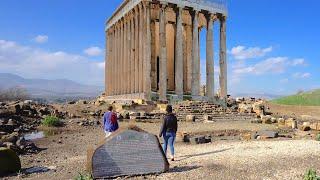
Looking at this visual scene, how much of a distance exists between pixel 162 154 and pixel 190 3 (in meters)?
35.6

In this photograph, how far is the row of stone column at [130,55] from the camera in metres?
41.8

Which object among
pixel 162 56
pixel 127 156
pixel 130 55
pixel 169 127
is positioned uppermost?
pixel 130 55

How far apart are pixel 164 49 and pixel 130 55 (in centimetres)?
679

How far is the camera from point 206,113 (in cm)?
3572

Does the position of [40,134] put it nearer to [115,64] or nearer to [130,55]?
[130,55]

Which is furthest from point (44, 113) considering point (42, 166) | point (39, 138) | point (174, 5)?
point (42, 166)

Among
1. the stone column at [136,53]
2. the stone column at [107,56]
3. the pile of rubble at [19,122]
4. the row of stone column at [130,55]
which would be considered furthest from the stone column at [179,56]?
the stone column at [107,56]

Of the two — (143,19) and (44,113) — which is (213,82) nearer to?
(143,19)

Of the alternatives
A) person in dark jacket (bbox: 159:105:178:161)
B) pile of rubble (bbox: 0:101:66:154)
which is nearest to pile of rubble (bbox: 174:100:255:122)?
pile of rubble (bbox: 0:101:66:154)

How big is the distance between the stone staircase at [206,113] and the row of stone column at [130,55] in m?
5.96

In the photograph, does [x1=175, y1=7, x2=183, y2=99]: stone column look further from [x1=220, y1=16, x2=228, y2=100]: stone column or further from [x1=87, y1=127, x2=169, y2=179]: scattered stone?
[x1=87, y1=127, x2=169, y2=179]: scattered stone

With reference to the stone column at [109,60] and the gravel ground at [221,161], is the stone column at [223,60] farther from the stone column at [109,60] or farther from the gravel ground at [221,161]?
the gravel ground at [221,161]

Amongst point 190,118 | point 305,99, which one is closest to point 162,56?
point 190,118

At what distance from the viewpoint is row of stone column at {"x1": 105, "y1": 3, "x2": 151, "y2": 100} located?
41781 millimetres
